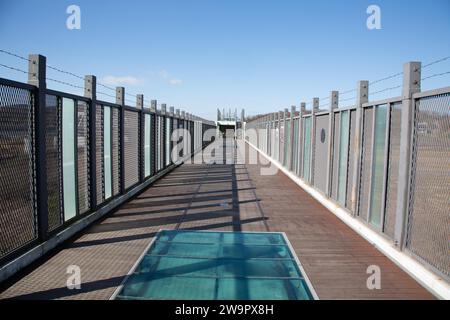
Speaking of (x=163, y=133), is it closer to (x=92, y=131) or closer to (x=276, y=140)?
(x=276, y=140)

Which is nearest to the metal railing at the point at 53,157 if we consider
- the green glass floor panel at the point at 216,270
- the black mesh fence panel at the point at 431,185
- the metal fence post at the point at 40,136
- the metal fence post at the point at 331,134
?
the metal fence post at the point at 40,136

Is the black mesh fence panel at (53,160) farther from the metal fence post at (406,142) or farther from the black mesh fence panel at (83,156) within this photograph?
the metal fence post at (406,142)

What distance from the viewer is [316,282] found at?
5.02 metres

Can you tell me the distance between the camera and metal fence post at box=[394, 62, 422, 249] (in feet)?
18.0

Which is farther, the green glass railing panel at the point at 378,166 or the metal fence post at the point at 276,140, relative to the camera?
the metal fence post at the point at 276,140

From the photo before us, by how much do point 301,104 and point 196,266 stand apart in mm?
9170

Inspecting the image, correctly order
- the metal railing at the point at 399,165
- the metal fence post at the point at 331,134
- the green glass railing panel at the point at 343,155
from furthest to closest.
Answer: the metal fence post at the point at 331,134
the green glass railing panel at the point at 343,155
the metal railing at the point at 399,165

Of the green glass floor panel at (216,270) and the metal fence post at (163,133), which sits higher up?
the metal fence post at (163,133)

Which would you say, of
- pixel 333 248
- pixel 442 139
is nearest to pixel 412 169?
pixel 442 139

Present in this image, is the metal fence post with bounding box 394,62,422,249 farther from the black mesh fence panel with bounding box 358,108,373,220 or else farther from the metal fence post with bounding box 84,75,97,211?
the metal fence post with bounding box 84,75,97,211

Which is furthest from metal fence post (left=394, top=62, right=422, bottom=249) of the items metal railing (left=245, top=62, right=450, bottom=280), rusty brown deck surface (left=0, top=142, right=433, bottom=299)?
rusty brown deck surface (left=0, top=142, right=433, bottom=299)

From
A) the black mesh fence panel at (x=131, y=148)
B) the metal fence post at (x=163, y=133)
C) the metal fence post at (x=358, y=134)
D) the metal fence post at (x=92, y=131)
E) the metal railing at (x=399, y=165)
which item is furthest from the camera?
the metal fence post at (x=163, y=133)

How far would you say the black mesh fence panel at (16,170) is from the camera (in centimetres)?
470

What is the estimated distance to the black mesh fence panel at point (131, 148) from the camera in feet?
33.7
